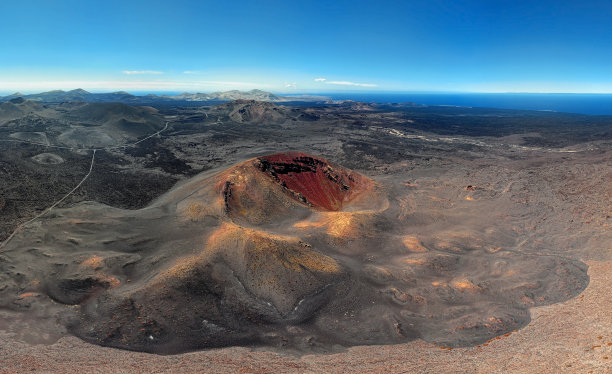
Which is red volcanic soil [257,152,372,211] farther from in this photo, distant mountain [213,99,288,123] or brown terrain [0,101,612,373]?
distant mountain [213,99,288,123]

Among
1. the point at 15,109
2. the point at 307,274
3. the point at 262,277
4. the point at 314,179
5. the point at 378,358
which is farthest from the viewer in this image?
the point at 15,109

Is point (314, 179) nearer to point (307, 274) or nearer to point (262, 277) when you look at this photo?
point (307, 274)

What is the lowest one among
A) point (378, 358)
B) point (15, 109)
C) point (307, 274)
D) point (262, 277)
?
point (378, 358)

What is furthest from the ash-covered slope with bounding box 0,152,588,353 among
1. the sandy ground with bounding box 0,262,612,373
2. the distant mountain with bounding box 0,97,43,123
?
the distant mountain with bounding box 0,97,43,123

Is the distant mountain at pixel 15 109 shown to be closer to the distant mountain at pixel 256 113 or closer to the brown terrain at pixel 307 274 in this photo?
the brown terrain at pixel 307 274

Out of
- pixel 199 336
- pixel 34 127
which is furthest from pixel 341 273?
pixel 34 127

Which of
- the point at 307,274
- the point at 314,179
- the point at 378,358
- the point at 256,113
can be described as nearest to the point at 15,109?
the point at 256,113

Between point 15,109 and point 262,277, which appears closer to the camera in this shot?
point 262,277
